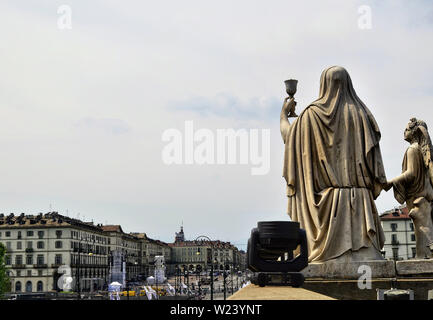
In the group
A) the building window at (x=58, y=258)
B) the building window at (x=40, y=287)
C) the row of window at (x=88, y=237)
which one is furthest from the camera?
the row of window at (x=88, y=237)

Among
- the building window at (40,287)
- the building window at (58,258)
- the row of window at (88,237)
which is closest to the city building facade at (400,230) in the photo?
the row of window at (88,237)

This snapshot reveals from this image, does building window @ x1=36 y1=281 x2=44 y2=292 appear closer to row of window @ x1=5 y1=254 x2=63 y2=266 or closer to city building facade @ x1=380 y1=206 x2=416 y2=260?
row of window @ x1=5 y1=254 x2=63 y2=266

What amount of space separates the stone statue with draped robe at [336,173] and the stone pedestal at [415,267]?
0.52m

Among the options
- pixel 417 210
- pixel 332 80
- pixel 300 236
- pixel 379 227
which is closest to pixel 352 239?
pixel 379 227

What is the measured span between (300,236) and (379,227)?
588cm

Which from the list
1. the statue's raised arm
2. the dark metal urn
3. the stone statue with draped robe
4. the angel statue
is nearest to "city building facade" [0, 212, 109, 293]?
the statue's raised arm

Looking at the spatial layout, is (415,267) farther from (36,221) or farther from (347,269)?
(36,221)

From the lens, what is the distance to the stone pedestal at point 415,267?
12.8 meters

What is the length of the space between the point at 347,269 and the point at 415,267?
4.87 ft

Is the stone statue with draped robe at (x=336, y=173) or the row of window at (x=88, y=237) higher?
the stone statue with draped robe at (x=336, y=173)

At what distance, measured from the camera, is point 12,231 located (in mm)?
145500

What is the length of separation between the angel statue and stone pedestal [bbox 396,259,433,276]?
1154 millimetres

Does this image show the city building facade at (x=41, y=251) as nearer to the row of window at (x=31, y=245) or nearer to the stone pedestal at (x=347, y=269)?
the row of window at (x=31, y=245)
